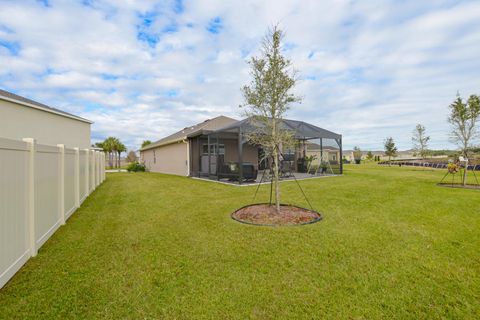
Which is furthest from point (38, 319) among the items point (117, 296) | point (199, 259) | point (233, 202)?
point (233, 202)

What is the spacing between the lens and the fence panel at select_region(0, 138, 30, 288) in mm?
2364

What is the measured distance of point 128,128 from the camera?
34.2 meters

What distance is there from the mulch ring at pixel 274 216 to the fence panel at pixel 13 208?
331 cm

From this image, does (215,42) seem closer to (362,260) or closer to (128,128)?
(362,260)

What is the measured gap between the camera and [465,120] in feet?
31.9

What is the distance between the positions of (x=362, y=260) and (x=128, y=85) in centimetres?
1758

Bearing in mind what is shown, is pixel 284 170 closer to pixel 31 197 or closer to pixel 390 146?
pixel 31 197

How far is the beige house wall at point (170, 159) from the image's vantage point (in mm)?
15424

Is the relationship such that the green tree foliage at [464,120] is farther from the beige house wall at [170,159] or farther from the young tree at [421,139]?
the young tree at [421,139]

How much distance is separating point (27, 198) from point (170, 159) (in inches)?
596

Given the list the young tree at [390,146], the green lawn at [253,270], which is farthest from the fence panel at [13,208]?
the young tree at [390,146]

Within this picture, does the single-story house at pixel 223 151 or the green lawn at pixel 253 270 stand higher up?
the single-story house at pixel 223 151

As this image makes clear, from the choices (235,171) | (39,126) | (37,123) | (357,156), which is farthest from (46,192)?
(357,156)

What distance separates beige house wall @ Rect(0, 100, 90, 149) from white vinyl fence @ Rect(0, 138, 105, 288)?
10655 mm
